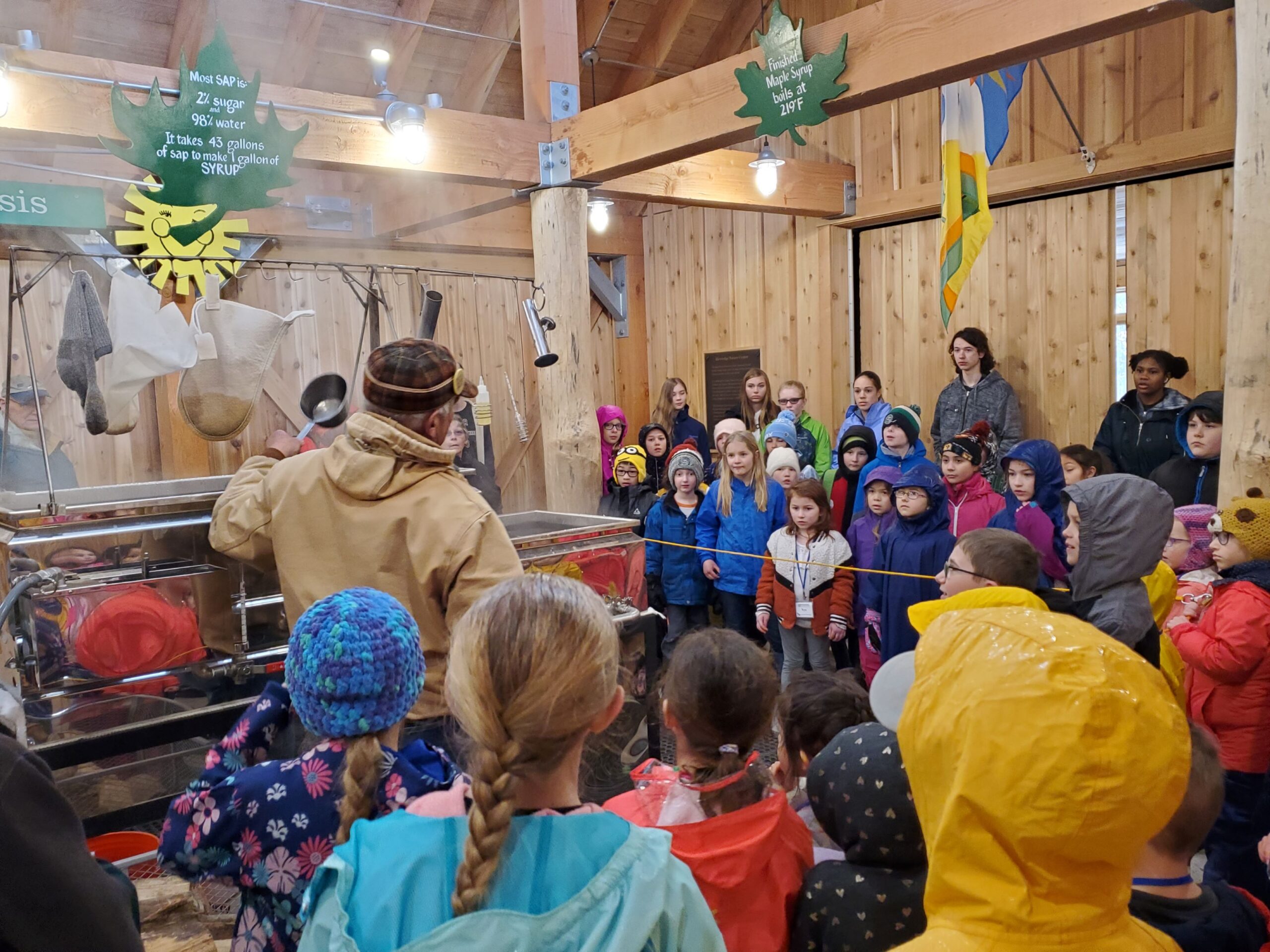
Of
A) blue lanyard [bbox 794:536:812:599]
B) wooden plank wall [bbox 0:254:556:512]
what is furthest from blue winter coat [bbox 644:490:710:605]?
wooden plank wall [bbox 0:254:556:512]

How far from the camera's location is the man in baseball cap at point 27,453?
183 inches

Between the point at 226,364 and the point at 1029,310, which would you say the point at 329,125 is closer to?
the point at 226,364

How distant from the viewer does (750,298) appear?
873cm

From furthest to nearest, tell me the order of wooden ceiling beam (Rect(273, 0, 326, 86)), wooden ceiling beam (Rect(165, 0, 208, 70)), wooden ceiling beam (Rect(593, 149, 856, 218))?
wooden ceiling beam (Rect(273, 0, 326, 86)), wooden ceiling beam (Rect(165, 0, 208, 70)), wooden ceiling beam (Rect(593, 149, 856, 218))

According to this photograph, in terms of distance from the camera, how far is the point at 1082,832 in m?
1.00

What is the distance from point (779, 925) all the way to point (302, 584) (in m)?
1.26

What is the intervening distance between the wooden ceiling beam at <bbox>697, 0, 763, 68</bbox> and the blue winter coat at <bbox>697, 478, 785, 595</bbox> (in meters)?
4.80

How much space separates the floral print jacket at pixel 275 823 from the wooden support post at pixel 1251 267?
279 centimetres

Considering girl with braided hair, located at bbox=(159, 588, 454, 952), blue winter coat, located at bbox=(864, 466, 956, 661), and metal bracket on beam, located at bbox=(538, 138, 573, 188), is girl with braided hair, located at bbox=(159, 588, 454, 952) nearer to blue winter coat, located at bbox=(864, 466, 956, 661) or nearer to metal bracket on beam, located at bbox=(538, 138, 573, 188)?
blue winter coat, located at bbox=(864, 466, 956, 661)

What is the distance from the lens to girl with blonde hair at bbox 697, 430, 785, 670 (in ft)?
16.8

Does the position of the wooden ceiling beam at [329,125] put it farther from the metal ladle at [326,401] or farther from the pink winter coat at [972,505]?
the pink winter coat at [972,505]

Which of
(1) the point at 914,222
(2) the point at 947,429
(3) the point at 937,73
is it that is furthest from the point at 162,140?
(1) the point at 914,222

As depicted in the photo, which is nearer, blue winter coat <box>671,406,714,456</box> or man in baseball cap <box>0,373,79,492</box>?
man in baseball cap <box>0,373,79,492</box>

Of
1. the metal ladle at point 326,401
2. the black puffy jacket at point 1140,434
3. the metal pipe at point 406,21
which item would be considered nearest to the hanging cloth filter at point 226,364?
the metal ladle at point 326,401
